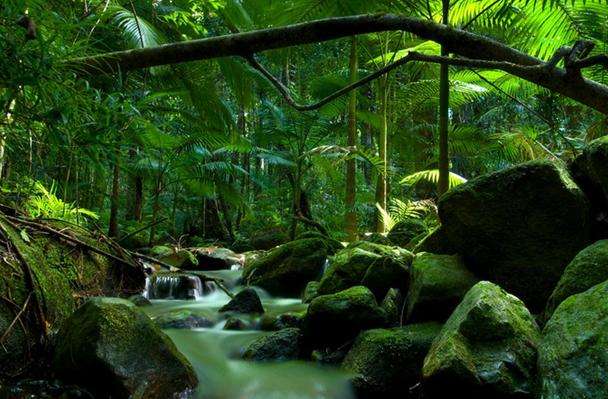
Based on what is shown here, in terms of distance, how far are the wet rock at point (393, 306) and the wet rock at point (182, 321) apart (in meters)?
1.74

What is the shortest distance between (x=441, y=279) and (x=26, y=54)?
3.13m

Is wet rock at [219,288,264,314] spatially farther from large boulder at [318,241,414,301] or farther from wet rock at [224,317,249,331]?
large boulder at [318,241,414,301]

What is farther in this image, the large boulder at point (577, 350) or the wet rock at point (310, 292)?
the wet rock at point (310, 292)

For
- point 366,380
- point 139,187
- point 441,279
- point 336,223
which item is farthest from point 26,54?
point 336,223

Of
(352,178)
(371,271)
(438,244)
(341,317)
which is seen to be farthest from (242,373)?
(352,178)

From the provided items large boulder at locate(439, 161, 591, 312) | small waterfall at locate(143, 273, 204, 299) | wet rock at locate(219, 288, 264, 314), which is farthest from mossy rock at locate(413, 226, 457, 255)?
small waterfall at locate(143, 273, 204, 299)

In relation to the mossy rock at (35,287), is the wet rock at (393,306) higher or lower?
lower

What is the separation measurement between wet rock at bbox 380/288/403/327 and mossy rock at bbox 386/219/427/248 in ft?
8.54

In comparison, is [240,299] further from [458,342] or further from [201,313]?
[458,342]

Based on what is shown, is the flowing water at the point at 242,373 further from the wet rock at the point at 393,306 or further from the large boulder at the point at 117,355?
the wet rock at the point at 393,306

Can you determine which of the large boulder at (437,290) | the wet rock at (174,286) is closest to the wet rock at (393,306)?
the large boulder at (437,290)

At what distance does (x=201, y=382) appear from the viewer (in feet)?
11.2

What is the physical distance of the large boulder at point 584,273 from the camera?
292cm

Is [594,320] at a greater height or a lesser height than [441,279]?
greater
